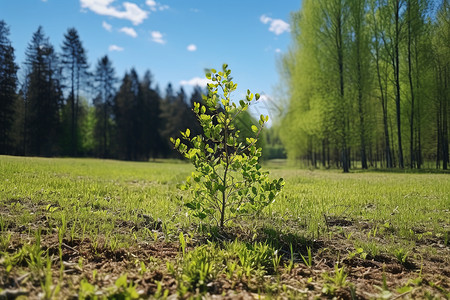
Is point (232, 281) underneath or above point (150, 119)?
underneath

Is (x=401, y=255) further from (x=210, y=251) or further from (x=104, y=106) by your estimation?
(x=104, y=106)

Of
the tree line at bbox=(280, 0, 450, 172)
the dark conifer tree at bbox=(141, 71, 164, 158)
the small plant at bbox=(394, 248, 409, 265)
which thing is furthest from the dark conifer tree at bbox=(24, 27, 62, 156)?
the dark conifer tree at bbox=(141, 71, 164, 158)

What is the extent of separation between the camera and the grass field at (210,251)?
2.22 meters

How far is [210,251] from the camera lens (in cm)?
294

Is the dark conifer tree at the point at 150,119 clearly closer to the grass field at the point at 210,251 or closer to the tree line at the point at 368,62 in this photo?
the tree line at the point at 368,62

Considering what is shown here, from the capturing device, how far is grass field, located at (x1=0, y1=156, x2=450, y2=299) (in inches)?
87.4

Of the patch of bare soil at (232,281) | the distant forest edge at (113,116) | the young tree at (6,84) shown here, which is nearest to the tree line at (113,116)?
the distant forest edge at (113,116)

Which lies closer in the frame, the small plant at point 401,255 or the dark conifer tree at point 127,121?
the small plant at point 401,255

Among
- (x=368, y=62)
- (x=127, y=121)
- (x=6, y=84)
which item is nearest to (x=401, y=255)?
(x=6, y=84)

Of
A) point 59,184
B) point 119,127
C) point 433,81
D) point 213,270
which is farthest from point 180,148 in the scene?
point 119,127

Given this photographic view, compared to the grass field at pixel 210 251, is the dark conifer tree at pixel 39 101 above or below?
above

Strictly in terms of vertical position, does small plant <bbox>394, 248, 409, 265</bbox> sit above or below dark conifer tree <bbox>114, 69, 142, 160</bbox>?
below

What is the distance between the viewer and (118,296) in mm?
1970

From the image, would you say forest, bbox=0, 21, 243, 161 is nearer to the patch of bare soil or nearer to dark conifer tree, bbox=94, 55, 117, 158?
dark conifer tree, bbox=94, 55, 117, 158
